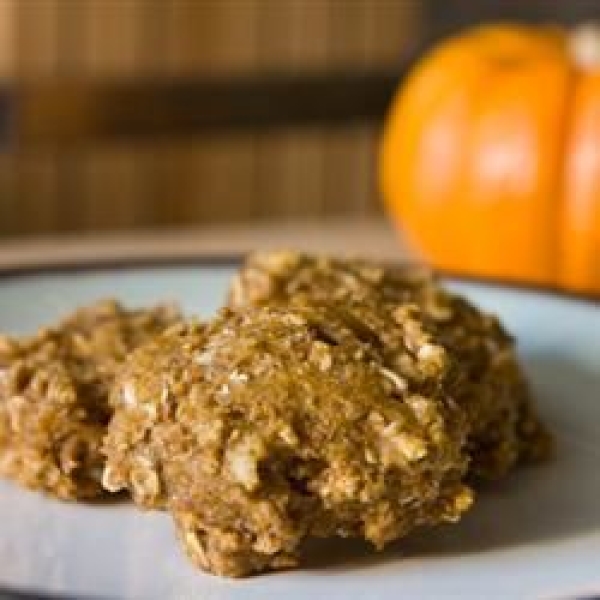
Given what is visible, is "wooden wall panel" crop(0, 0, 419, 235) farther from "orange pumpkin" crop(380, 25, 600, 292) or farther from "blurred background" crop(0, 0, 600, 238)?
"orange pumpkin" crop(380, 25, 600, 292)

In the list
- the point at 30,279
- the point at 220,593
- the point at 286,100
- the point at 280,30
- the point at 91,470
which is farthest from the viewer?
the point at 280,30

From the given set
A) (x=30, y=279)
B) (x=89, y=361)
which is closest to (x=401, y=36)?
(x=30, y=279)

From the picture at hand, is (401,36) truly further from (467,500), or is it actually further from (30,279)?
(467,500)

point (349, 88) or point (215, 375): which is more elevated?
point (215, 375)

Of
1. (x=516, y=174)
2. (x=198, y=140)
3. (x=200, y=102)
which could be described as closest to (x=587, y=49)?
(x=516, y=174)

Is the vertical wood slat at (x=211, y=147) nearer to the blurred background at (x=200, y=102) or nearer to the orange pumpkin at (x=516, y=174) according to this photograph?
the blurred background at (x=200, y=102)

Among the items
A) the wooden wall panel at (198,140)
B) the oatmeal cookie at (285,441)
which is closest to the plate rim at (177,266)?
the oatmeal cookie at (285,441)
